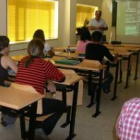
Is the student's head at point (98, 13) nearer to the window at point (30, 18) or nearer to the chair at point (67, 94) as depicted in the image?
the window at point (30, 18)

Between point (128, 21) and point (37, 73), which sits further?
point (128, 21)

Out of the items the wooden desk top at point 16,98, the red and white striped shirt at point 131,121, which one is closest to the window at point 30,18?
the wooden desk top at point 16,98

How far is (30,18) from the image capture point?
6.45 meters

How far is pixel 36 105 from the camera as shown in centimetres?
219

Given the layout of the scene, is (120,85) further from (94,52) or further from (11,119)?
(11,119)

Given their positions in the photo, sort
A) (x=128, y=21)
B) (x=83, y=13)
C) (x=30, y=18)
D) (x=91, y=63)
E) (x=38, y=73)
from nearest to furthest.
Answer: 1. (x=38, y=73)
2. (x=91, y=63)
3. (x=30, y=18)
4. (x=83, y=13)
5. (x=128, y=21)

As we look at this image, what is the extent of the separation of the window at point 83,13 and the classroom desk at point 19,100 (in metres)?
6.89

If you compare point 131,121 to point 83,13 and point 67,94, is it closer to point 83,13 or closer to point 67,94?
point 67,94

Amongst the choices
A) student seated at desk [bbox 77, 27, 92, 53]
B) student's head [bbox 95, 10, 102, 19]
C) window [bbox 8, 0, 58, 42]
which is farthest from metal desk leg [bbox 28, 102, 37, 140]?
student's head [bbox 95, 10, 102, 19]

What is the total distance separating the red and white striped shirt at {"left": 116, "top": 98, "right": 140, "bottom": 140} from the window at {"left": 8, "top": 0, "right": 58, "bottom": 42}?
4.71 meters

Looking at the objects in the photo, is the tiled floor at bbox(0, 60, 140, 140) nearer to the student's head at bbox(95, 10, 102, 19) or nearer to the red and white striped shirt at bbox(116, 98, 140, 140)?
the red and white striped shirt at bbox(116, 98, 140, 140)

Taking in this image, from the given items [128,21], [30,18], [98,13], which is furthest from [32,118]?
[128,21]

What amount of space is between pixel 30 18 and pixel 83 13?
10.8 feet

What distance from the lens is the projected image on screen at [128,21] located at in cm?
1041
